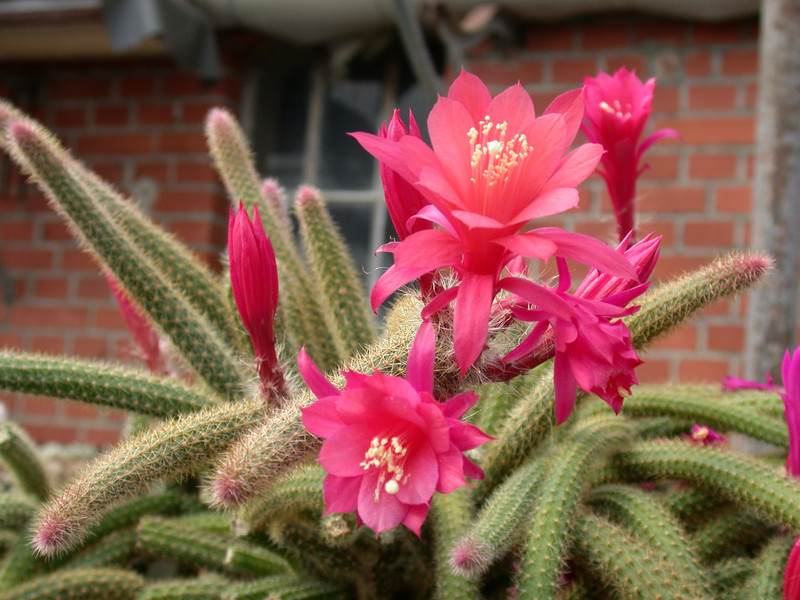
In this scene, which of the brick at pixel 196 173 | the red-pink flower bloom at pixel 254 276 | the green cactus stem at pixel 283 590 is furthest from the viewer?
the brick at pixel 196 173

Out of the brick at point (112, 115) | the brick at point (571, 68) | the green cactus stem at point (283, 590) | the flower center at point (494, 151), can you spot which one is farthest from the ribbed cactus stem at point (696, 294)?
the brick at point (112, 115)

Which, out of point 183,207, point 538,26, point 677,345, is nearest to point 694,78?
point 538,26

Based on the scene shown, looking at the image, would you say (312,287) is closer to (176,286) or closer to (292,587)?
(176,286)

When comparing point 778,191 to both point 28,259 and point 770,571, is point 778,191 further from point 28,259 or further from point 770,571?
point 28,259

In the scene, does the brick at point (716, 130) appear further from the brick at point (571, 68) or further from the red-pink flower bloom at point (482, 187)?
the red-pink flower bloom at point (482, 187)

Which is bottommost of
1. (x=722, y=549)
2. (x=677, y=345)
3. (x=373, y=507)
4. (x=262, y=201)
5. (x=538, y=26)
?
(x=677, y=345)

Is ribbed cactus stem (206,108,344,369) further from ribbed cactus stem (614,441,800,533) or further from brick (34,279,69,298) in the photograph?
brick (34,279,69,298)

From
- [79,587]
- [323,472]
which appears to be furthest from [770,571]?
[79,587]
